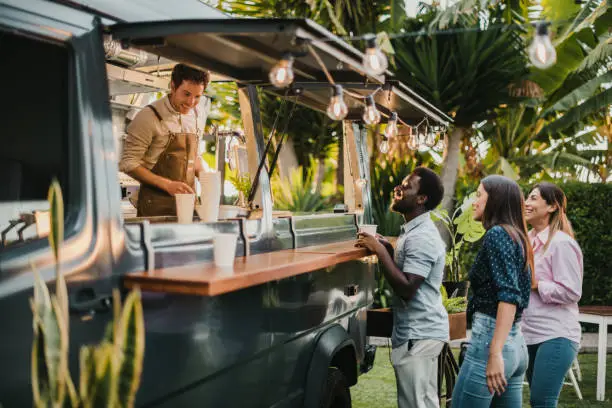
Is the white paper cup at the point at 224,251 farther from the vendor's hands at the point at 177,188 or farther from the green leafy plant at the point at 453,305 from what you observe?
the green leafy plant at the point at 453,305

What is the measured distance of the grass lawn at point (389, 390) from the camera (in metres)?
6.83

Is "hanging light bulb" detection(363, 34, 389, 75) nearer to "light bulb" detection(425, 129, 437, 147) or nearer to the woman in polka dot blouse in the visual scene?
the woman in polka dot blouse

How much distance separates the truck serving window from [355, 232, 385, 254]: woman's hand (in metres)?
1.90

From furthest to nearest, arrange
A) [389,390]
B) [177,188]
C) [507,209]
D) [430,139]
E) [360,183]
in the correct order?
1. [389,390]
2. [430,139]
3. [360,183]
4. [177,188]
5. [507,209]

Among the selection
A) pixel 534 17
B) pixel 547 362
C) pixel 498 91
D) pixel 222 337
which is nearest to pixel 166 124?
pixel 222 337

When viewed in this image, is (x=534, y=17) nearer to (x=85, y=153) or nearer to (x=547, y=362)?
(x=547, y=362)

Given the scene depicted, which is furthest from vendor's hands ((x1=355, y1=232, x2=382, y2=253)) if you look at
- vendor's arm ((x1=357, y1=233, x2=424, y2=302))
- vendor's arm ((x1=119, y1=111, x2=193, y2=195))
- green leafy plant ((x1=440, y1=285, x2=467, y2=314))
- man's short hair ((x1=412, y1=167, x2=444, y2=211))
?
green leafy plant ((x1=440, y1=285, x2=467, y2=314))

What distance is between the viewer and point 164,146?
14.1 feet

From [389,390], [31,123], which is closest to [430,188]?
[31,123]

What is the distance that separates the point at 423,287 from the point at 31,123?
250 cm

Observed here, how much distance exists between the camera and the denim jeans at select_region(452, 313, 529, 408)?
3635 millimetres

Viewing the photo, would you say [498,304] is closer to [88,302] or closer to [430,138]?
[88,302]

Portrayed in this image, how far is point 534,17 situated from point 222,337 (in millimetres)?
13250

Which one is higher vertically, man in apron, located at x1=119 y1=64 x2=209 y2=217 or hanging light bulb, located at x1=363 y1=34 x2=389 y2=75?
hanging light bulb, located at x1=363 y1=34 x2=389 y2=75
